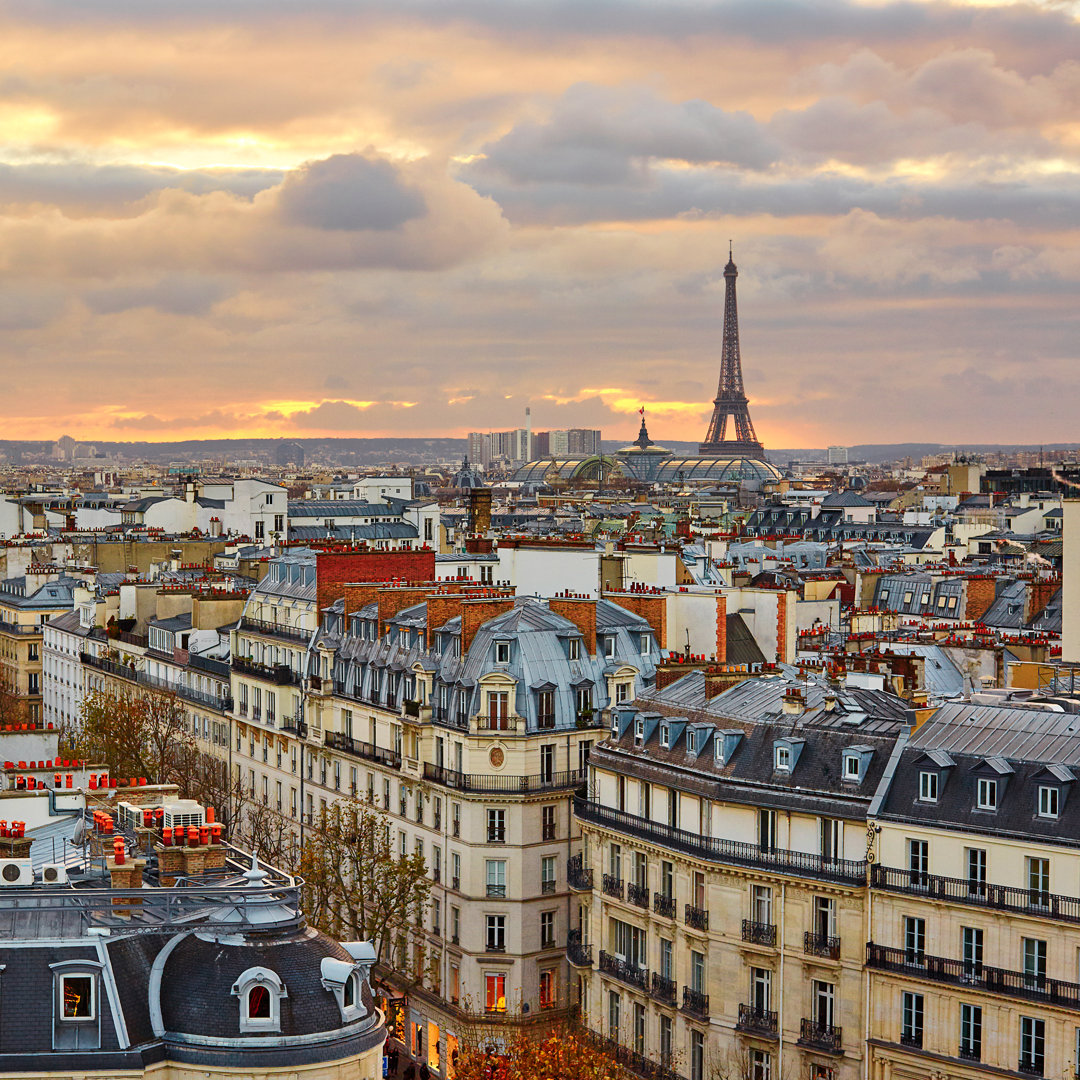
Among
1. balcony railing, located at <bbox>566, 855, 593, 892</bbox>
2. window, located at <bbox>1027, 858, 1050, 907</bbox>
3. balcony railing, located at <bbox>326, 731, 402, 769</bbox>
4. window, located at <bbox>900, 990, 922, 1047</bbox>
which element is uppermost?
window, located at <bbox>1027, 858, 1050, 907</bbox>

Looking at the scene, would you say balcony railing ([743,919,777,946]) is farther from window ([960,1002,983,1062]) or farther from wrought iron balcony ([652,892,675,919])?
window ([960,1002,983,1062])

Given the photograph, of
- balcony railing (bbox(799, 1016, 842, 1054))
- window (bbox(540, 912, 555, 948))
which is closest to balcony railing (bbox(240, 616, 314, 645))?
window (bbox(540, 912, 555, 948))

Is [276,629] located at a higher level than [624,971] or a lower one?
higher

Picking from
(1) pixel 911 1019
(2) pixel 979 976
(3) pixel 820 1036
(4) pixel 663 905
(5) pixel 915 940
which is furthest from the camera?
(4) pixel 663 905

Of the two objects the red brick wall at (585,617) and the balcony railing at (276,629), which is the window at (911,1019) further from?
the balcony railing at (276,629)

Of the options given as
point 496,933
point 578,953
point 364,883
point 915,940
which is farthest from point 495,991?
point 915,940

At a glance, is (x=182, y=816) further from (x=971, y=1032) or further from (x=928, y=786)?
(x=971, y=1032)
